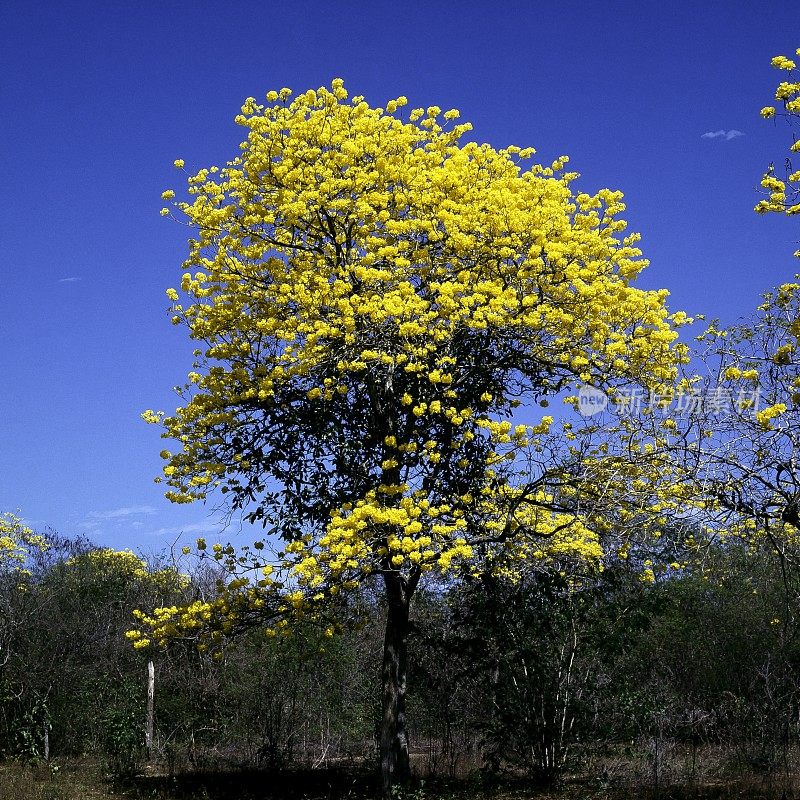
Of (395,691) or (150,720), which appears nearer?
(395,691)

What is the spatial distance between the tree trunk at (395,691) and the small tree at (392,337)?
3cm

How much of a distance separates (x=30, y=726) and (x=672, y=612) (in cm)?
1214

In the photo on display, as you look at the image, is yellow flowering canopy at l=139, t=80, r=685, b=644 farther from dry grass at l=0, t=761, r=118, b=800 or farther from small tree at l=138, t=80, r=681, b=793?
dry grass at l=0, t=761, r=118, b=800

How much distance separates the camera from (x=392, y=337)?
10.2 m

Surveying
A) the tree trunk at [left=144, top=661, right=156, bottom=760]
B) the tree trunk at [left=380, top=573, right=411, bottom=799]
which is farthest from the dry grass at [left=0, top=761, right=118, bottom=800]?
the tree trunk at [left=380, top=573, right=411, bottom=799]

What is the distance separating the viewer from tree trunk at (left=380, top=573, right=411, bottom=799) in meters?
11.0

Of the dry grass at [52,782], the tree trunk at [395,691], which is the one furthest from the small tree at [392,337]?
the dry grass at [52,782]

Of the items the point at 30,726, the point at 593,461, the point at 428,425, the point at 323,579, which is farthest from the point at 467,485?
the point at 30,726

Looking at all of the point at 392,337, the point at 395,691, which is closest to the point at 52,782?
the point at 395,691

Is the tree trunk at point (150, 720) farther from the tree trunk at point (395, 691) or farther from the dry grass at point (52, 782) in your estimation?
the tree trunk at point (395, 691)

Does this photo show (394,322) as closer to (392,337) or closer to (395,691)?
(392,337)

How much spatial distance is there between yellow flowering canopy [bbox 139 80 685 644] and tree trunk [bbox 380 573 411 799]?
455 mm

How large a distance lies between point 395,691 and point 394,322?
4.93 metres

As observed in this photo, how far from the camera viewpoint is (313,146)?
11.3m
